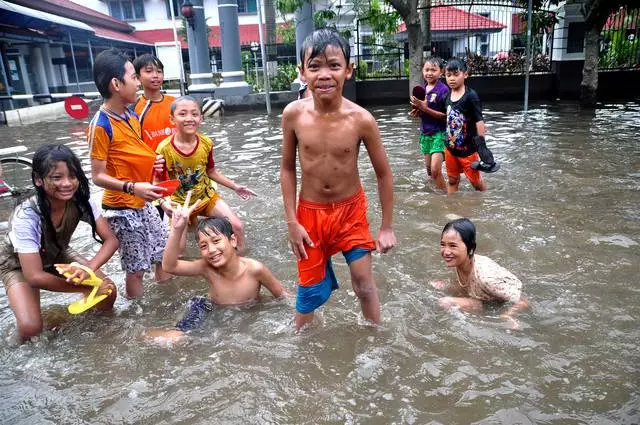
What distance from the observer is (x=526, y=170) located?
24.6 feet

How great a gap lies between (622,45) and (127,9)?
113ft

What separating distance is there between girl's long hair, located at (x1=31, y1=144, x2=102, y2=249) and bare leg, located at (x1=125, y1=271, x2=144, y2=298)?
2.11ft

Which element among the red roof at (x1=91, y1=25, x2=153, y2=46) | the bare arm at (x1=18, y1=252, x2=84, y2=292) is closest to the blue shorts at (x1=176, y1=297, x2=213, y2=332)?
the bare arm at (x1=18, y1=252, x2=84, y2=292)

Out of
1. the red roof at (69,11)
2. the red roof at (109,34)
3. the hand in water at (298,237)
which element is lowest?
the hand in water at (298,237)

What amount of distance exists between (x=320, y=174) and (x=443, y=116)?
372 centimetres

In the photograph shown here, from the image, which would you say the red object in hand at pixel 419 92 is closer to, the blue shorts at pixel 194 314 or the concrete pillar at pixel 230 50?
the blue shorts at pixel 194 314

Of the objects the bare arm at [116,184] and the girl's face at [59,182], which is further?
the bare arm at [116,184]

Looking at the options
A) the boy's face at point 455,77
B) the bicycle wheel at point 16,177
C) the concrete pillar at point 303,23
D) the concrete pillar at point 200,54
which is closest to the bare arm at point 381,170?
the boy's face at point 455,77

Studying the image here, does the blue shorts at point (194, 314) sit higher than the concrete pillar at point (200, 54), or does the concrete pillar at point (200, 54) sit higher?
the concrete pillar at point (200, 54)

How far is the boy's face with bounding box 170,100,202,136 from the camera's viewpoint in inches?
175

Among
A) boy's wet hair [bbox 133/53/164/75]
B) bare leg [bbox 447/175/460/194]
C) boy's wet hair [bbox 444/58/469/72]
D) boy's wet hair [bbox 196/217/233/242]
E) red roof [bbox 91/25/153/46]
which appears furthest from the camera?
red roof [bbox 91/25/153/46]

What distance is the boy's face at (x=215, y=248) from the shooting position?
362cm

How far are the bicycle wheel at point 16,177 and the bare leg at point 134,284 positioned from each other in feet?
13.4

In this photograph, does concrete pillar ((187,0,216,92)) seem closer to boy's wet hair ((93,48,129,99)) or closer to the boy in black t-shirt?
the boy in black t-shirt
